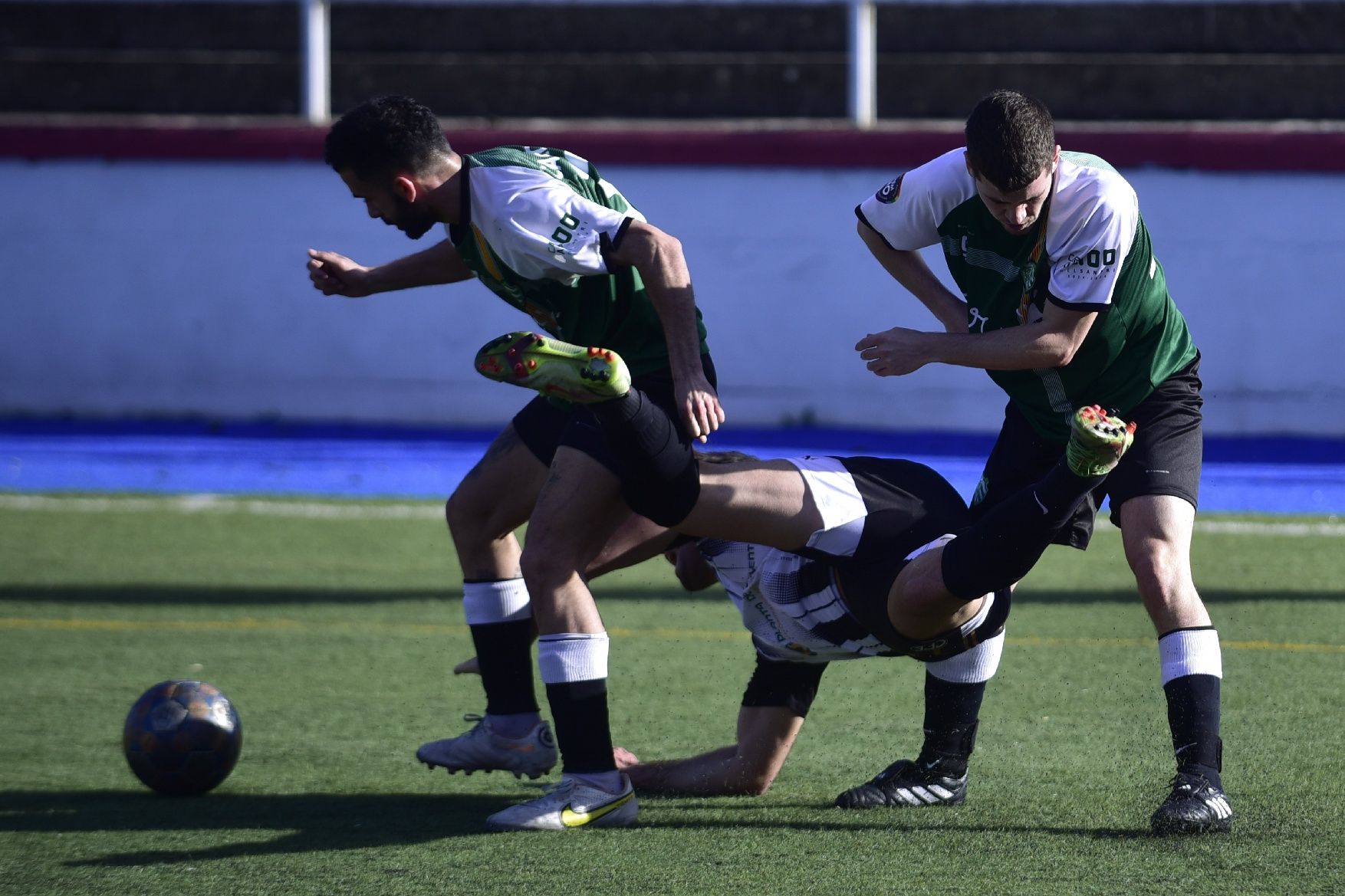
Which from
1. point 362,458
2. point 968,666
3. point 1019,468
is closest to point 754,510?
point 968,666

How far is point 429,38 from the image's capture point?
47.0ft

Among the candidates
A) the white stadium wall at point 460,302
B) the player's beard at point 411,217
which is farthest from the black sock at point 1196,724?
the white stadium wall at point 460,302

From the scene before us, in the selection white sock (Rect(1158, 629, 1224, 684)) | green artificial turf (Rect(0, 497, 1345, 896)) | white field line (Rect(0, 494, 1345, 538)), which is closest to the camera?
green artificial turf (Rect(0, 497, 1345, 896))

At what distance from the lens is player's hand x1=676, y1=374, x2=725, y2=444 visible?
3.83 m

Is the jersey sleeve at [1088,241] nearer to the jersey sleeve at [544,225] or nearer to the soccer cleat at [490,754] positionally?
the jersey sleeve at [544,225]

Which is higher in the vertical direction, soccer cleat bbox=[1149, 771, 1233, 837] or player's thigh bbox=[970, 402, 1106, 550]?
player's thigh bbox=[970, 402, 1106, 550]

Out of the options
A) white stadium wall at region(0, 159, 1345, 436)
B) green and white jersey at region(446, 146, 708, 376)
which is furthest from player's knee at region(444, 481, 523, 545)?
white stadium wall at region(0, 159, 1345, 436)

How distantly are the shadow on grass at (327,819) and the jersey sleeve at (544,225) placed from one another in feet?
4.04

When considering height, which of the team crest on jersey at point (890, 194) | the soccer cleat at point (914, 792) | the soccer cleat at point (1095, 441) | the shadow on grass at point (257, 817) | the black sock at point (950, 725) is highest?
the team crest on jersey at point (890, 194)

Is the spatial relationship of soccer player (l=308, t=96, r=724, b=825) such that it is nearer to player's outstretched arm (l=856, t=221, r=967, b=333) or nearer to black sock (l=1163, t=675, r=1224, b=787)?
player's outstretched arm (l=856, t=221, r=967, b=333)

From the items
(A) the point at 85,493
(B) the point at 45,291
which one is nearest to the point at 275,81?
(B) the point at 45,291

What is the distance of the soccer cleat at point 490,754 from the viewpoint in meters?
4.21

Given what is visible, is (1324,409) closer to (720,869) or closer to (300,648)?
(300,648)

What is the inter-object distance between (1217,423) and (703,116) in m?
4.75
